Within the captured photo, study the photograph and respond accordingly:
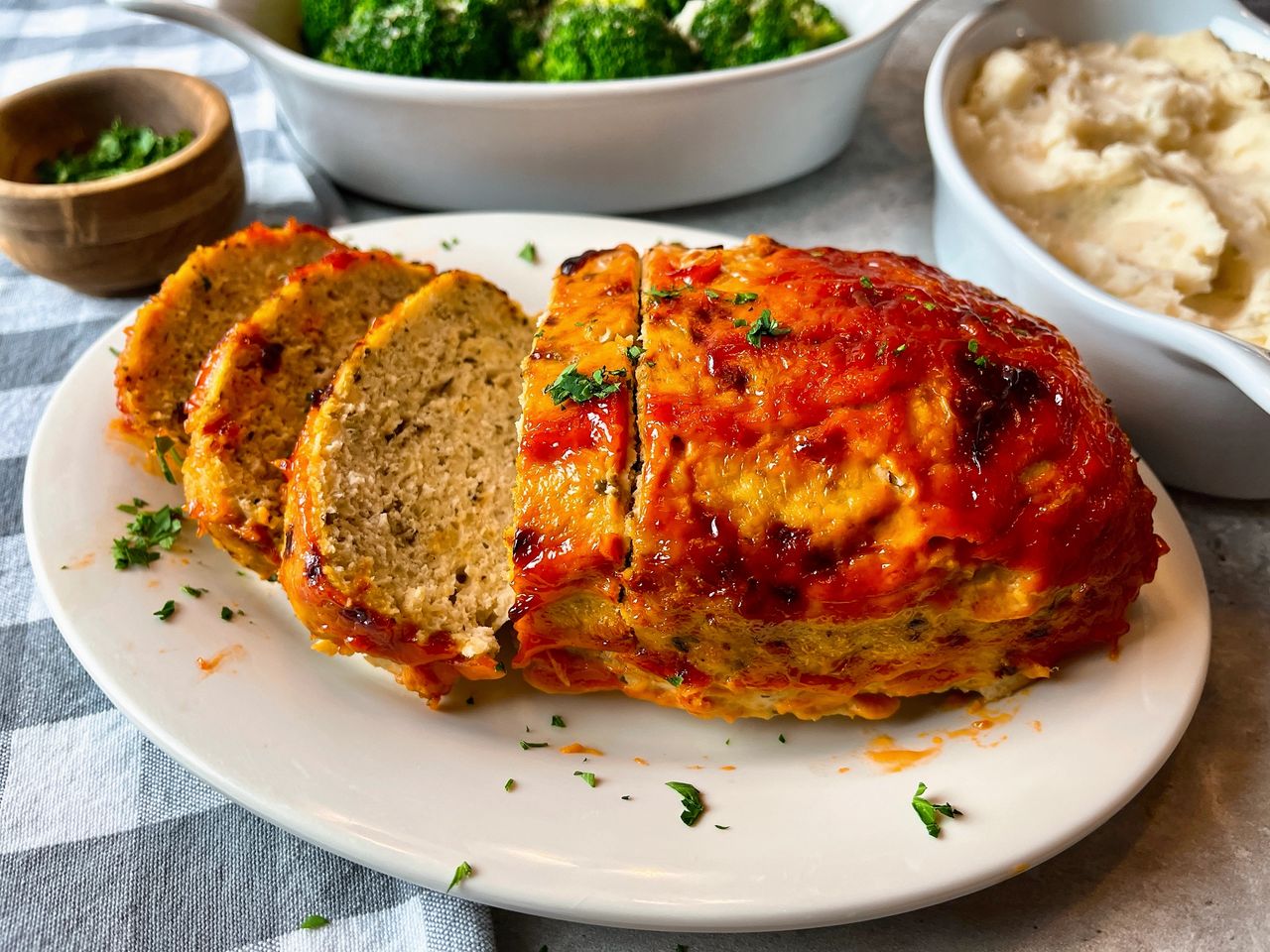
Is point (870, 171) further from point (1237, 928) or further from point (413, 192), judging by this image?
point (1237, 928)

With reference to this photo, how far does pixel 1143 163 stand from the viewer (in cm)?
367

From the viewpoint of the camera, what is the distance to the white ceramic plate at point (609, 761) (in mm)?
2211

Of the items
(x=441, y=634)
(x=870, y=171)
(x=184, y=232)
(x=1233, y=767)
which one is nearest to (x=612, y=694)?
(x=441, y=634)

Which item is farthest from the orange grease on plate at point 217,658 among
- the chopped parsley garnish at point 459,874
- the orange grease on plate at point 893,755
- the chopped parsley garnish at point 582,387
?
the orange grease on plate at point 893,755

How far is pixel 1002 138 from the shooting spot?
13.1 feet

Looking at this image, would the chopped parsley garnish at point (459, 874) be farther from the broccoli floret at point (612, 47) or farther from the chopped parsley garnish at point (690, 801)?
the broccoli floret at point (612, 47)

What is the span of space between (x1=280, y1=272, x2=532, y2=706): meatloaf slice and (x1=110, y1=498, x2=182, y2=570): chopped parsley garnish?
1.60 feet

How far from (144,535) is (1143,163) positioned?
3607 mm

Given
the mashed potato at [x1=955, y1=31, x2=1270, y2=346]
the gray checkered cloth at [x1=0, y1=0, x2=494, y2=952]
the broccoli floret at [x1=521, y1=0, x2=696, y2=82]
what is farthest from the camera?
the broccoli floret at [x1=521, y1=0, x2=696, y2=82]

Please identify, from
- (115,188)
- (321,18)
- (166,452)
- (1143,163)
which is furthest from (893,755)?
(321,18)

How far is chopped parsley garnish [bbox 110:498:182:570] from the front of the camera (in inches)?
111

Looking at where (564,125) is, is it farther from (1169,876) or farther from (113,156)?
(1169,876)

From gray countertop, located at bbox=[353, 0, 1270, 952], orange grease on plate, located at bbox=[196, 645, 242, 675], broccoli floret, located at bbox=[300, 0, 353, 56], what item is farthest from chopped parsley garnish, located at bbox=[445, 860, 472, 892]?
broccoli floret, located at bbox=[300, 0, 353, 56]

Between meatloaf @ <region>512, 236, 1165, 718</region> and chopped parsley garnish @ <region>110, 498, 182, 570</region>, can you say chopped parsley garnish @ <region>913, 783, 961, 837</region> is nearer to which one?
meatloaf @ <region>512, 236, 1165, 718</region>
